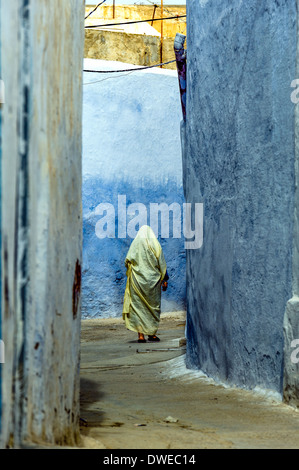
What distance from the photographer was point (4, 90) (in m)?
2.19

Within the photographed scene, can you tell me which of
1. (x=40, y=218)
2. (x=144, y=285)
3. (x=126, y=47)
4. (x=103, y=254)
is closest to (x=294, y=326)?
(x=40, y=218)

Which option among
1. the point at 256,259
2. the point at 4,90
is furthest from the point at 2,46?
the point at 256,259

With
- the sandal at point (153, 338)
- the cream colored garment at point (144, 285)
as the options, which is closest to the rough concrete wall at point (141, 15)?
the cream colored garment at point (144, 285)

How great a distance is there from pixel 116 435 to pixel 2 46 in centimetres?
181

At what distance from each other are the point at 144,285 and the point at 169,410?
4.87 metres

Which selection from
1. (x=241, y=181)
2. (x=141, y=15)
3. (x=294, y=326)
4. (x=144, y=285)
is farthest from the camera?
(x=141, y=15)

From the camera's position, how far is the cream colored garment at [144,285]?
9.19 meters

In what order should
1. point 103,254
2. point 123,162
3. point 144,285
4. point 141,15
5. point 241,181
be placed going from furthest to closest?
point 141,15
point 123,162
point 103,254
point 144,285
point 241,181

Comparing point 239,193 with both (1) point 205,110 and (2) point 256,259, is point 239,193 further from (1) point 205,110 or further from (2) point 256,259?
(1) point 205,110

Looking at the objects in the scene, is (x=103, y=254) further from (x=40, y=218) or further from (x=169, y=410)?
(x=40, y=218)

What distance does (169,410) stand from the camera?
4.41 m

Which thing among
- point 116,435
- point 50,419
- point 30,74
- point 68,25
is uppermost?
point 68,25

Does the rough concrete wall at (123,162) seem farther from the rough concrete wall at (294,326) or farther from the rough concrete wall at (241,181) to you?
the rough concrete wall at (294,326)

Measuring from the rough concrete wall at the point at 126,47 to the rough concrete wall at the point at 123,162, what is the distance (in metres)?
1.09
